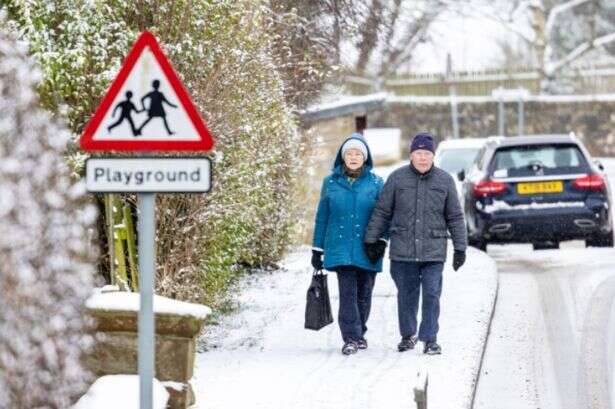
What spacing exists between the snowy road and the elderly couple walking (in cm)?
73

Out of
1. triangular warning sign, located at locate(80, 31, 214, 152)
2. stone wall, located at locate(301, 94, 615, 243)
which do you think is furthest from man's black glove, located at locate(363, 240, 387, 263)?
stone wall, located at locate(301, 94, 615, 243)

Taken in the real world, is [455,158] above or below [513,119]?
below

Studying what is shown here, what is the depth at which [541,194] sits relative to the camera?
19.0 m

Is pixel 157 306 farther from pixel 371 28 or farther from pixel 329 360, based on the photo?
pixel 371 28

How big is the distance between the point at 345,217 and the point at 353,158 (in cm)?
45

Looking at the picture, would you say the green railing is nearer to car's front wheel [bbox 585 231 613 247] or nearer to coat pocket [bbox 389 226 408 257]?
coat pocket [bbox 389 226 408 257]

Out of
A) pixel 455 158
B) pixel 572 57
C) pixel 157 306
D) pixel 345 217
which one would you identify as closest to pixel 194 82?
pixel 345 217

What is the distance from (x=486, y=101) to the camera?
50.3 m

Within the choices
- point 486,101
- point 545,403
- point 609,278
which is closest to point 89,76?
point 545,403

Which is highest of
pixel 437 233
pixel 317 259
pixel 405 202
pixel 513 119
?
pixel 513 119

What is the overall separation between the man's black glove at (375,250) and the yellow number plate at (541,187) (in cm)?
811

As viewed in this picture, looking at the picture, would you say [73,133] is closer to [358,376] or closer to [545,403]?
[358,376]

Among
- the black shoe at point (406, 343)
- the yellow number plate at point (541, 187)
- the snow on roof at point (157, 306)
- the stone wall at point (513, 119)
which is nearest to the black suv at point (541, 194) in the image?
the yellow number plate at point (541, 187)

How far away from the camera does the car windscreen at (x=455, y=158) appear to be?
28.9m
